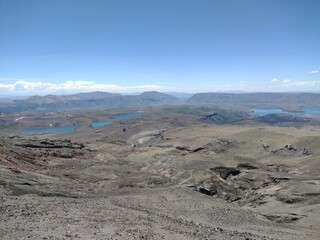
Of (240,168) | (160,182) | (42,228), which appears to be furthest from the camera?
(240,168)

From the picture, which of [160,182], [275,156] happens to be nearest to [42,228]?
[160,182]

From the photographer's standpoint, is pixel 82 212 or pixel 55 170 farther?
pixel 55 170

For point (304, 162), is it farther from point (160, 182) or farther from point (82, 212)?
point (82, 212)

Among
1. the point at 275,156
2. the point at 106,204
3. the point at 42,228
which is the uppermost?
the point at 42,228

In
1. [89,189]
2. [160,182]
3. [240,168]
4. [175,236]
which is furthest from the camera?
[240,168]

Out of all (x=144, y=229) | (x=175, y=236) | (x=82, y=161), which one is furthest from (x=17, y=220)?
(x=82, y=161)

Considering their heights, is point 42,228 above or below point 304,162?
above

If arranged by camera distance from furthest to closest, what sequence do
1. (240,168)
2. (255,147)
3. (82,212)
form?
(255,147) < (240,168) < (82,212)

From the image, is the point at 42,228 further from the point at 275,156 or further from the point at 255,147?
the point at 255,147

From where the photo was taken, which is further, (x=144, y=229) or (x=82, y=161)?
(x=82, y=161)
